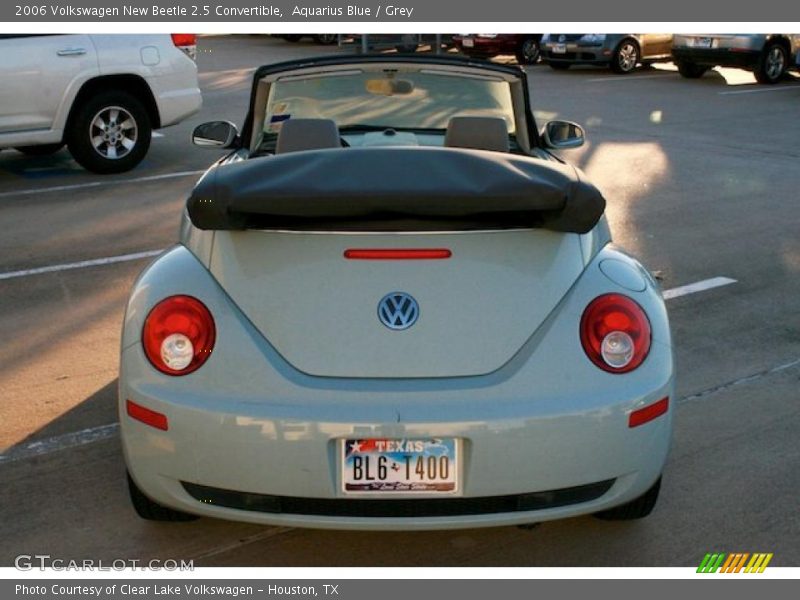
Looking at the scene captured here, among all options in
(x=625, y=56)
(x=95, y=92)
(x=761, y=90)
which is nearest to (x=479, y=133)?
(x=95, y=92)

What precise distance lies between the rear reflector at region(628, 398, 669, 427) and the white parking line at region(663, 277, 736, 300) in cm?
332

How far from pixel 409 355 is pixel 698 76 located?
723 inches

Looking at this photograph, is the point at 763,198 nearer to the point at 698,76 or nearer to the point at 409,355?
the point at 409,355

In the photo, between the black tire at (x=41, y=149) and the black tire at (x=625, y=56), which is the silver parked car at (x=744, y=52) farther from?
the black tire at (x=41, y=149)

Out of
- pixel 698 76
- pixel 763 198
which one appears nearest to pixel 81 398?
Answer: pixel 763 198

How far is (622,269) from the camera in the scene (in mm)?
3818

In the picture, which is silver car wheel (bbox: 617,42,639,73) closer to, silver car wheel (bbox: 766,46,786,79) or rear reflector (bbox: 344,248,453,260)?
silver car wheel (bbox: 766,46,786,79)

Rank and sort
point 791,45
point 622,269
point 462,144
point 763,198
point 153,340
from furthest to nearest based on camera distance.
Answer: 1. point 791,45
2. point 763,198
3. point 462,144
4. point 622,269
5. point 153,340

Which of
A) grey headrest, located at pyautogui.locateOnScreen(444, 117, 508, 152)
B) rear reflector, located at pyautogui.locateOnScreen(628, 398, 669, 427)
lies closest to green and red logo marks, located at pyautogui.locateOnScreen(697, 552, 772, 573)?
rear reflector, located at pyautogui.locateOnScreen(628, 398, 669, 427)

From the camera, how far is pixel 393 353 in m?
3.42

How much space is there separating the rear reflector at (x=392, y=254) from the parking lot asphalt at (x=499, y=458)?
0.96 meters

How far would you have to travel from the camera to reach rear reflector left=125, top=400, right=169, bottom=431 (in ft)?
11.2

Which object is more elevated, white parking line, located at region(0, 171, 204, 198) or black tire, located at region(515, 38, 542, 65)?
white parking line, located at region(0, 171, 204, 198)

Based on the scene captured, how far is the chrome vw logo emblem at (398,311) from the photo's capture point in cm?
345
